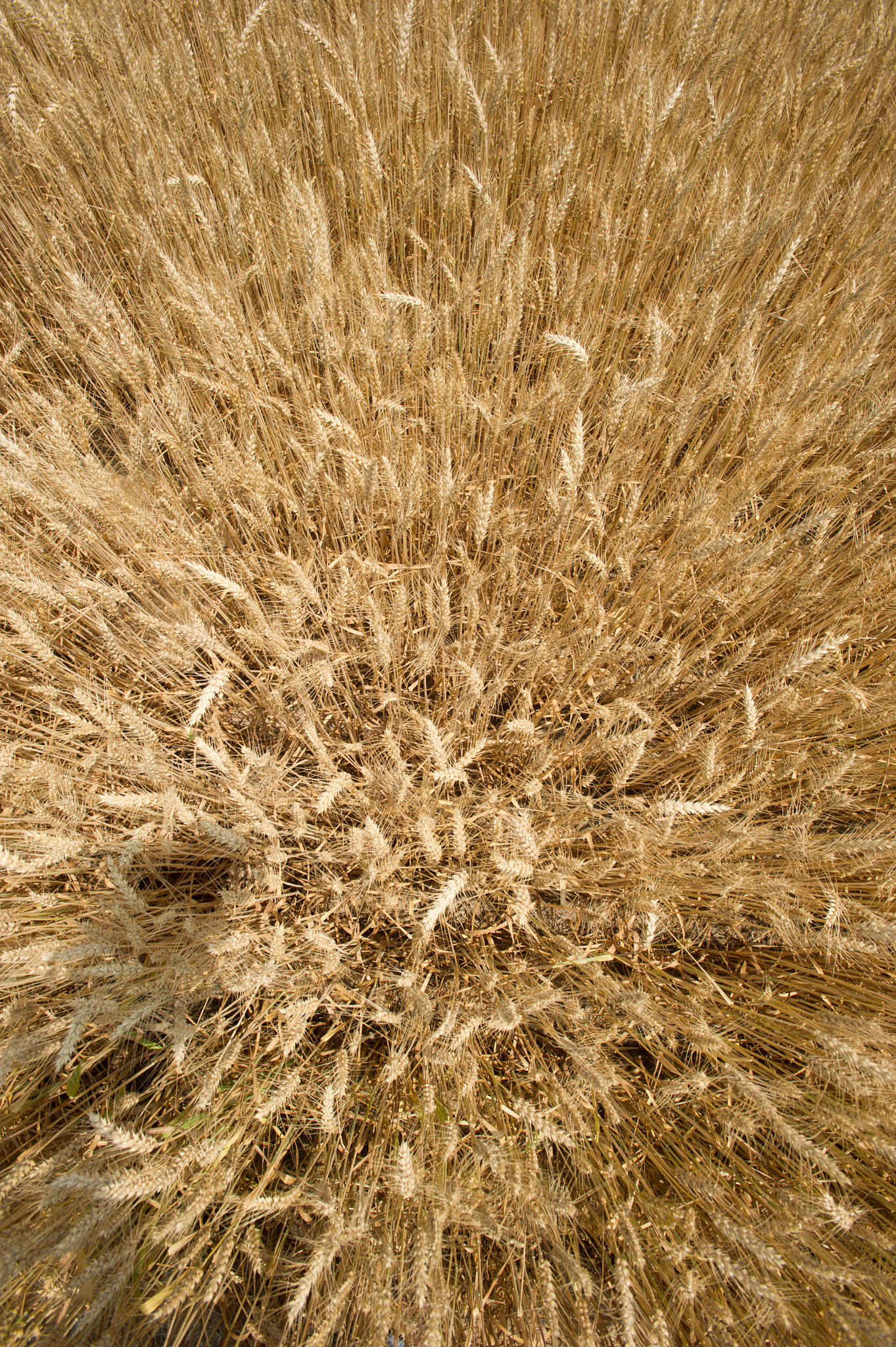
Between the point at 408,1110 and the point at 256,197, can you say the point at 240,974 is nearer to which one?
the point at 408,1110

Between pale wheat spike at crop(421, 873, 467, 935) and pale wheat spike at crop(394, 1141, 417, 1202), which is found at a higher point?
pale wheat spike at crop(421, 873, 467, 935)

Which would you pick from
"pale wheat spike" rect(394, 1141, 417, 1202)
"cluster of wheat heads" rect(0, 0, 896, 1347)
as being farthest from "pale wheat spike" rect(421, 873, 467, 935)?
"pale wheat spike" rect(394, 1141, 417, 1202)

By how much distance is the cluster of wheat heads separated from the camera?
1141mm

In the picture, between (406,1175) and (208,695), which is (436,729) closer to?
(208,695)

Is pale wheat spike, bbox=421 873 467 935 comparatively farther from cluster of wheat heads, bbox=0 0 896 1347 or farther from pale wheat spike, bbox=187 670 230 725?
pale wheat spike, bbox=187 670 230 725

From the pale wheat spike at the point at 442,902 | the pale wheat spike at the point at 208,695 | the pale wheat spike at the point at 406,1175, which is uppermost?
the pale wheat spike at the point at 208,695

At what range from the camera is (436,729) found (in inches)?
52.6

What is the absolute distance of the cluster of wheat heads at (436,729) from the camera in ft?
3.74

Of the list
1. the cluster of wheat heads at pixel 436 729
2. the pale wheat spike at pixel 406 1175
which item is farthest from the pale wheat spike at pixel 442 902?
the pale wheat spike at pixel 406 1175

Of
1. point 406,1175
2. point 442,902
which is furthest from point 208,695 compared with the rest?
point 406,1175

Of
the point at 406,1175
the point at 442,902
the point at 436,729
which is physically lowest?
the point at 406,1175

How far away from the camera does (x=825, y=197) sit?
2258 mm

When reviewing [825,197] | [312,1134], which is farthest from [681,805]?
[825,197]

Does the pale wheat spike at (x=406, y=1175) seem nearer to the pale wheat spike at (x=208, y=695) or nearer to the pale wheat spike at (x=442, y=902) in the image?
the pale wheat spike at (x=442, y=902)
